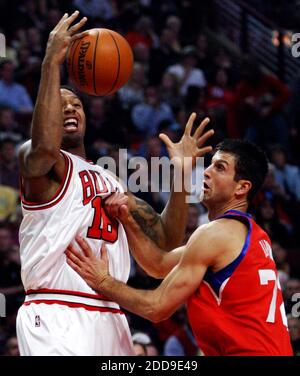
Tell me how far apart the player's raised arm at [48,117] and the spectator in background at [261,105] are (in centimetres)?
617

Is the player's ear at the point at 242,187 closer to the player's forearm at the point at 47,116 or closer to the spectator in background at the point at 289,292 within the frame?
the player's forearm at the point at 47,116

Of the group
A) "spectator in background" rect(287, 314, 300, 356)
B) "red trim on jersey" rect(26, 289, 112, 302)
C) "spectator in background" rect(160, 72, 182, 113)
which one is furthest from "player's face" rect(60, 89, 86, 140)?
"spectator in background" rect(160, 72, 182, 113)

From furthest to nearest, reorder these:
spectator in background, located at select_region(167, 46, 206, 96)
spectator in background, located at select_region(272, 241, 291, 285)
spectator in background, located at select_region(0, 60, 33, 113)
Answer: spectator in background, located at select_region(167, 46, 206, 96) < spectator in background, located at select_region(0, 60, 33, 113) < spectator in background, located at select_region(272, 241, 291, 285)

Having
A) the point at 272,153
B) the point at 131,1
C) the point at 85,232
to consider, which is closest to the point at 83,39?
the point at 85,232

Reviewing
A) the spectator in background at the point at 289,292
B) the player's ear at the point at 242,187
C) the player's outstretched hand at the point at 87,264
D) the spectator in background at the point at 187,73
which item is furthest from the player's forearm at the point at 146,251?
the spectator in background at the point at 187,73

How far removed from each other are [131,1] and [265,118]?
364cm

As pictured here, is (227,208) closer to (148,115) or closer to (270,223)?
(270,223)

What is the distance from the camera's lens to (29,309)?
14.2 feet

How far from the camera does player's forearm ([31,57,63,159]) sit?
13.6 ft

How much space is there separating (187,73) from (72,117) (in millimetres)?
7095

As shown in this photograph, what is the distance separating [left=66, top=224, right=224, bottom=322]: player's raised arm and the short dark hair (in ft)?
1.30

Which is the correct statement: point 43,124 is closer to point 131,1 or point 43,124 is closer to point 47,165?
point 47,165

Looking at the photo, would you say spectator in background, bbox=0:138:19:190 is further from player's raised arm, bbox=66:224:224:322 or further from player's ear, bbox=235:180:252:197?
player's ear, bbox=235:180:252:197
